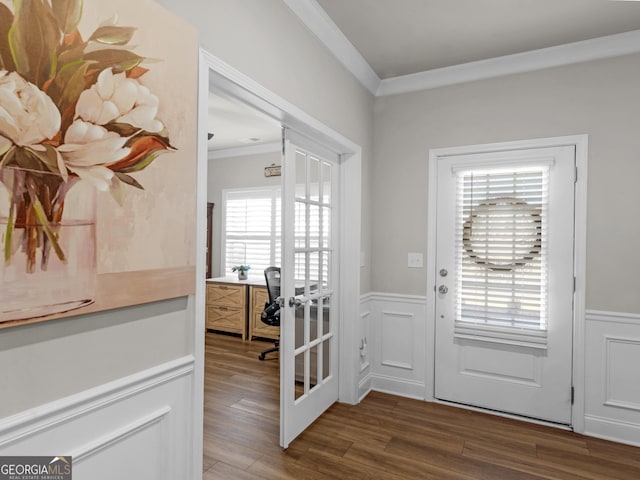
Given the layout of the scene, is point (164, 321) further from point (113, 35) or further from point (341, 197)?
point (341, 197)

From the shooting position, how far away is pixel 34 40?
3.16 ft

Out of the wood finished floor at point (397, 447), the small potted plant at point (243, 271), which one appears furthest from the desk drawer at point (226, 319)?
the wood finished floor at point (397, 447)

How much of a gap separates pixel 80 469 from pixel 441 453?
197 centimetres

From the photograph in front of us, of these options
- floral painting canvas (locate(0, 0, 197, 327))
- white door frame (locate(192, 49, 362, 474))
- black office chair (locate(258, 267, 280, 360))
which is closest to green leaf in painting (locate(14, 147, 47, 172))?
floral painting canvas (locate(0, 0, 197, 327))

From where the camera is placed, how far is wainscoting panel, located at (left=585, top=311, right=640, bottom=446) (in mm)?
2477

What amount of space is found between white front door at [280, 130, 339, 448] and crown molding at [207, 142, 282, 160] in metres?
2.55

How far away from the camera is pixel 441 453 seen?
230 cm

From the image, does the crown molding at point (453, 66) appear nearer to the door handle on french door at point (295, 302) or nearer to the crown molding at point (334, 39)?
the crown molding at point (334, 39)

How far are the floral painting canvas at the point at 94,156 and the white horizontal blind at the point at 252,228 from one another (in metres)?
3.88

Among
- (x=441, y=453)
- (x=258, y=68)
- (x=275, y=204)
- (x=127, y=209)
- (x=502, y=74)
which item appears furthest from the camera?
(x=275, y=204)

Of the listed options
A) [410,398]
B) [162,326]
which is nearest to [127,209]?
[162,326]

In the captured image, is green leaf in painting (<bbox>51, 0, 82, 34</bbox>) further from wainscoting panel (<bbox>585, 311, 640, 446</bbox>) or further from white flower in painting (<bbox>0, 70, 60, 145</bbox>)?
wainscoting panel (<bbox>585, 311, 640, 446</bbox>)

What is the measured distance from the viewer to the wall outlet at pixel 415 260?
10.2 ft

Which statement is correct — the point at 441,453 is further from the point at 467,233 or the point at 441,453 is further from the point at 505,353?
the point at 467,233
